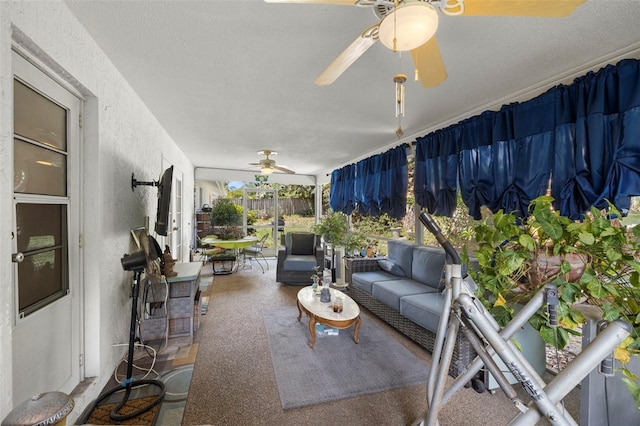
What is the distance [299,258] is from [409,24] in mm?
4060

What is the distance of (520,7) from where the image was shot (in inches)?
42.6

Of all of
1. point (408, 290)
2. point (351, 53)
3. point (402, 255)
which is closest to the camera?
point (351, 53)

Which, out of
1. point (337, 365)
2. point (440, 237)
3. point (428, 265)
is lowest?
point (337, 365)

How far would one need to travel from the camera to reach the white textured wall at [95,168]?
3.59 feet

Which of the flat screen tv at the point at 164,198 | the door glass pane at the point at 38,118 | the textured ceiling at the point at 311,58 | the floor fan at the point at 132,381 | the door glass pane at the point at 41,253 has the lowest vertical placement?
the floor fan at the point at 132,381

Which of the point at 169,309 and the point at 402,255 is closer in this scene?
the point at 169,309

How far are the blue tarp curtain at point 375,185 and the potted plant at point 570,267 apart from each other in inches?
110

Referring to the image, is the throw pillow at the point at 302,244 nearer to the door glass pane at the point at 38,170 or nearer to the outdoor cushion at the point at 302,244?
the outdoor cushion at the point at 302,244

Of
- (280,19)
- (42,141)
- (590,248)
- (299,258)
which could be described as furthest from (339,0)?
(299,258)

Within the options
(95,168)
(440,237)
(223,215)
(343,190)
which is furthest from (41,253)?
(223,215)

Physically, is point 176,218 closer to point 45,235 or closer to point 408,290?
point 45,235

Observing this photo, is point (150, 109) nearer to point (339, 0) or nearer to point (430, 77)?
point (339, 0)

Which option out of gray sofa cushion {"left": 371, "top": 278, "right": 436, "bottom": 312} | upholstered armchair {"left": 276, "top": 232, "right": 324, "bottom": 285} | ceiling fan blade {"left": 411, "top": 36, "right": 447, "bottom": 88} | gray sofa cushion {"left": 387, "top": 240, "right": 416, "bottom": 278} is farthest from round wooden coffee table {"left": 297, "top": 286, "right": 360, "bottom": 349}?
ceiling fan blade {"left": 411, "top": 36, "right": 447, "bottom": 88}

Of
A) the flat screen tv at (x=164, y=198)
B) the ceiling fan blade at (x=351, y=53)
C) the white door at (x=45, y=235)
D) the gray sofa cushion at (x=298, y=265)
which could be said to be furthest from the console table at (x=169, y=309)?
the ceiling fan blade at (x=351, y=53)
